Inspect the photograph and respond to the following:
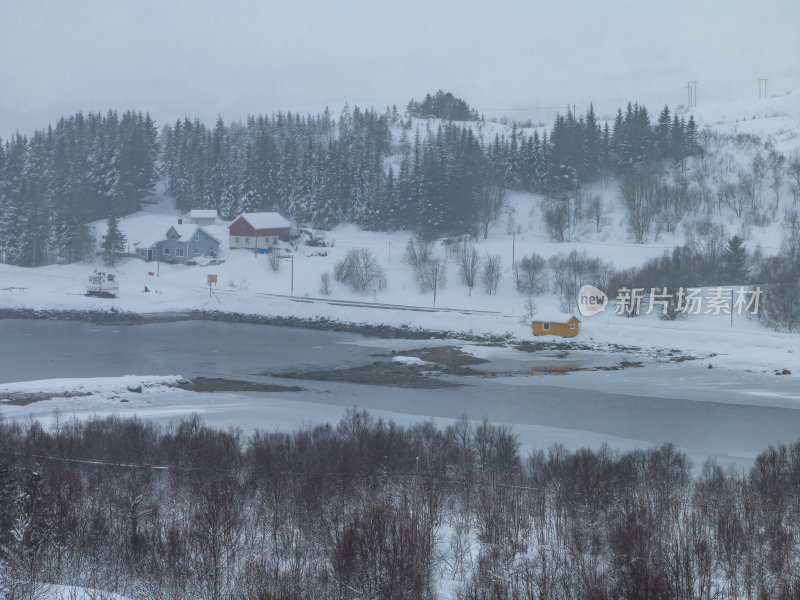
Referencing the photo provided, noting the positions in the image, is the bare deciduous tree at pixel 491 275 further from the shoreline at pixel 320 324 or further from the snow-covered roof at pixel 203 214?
the snow-covered roof at pixel 203 214

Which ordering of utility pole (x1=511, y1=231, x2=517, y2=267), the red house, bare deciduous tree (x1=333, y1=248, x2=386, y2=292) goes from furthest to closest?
the red house < utility pole (x1=511, y1=231, x2=517, y2=267) < bare deciduous tree (x1=333, y1=248, x2=386, y2=292)

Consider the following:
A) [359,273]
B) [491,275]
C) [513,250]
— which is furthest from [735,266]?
[359,273]

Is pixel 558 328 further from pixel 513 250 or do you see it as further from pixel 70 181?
pixel 70 181

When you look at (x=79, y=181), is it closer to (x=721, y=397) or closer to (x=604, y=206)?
(x=604, y=206)

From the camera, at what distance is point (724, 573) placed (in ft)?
23.2

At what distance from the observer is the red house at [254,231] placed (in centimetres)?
4841

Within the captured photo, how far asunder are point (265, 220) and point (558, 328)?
24896 mm

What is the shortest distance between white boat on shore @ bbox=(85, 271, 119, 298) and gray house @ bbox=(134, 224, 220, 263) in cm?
656

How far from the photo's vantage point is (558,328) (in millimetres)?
30141

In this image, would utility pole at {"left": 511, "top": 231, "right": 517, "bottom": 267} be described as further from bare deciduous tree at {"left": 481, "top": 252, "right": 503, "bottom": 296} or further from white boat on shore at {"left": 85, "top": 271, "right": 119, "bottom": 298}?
white boat on shore at {"left": 85, "top": 271, "right": 119, "bottom": 298}

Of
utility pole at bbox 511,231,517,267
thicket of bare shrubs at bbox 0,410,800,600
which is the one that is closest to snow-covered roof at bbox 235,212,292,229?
utility pole at bbox 511,231,517,267

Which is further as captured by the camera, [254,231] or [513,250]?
[254,231]

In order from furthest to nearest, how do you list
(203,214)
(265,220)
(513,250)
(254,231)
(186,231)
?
(203,214) → (265,220) → (254,231) → (186,231) → (513,250)

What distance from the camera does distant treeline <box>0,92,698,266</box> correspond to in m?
49.7
